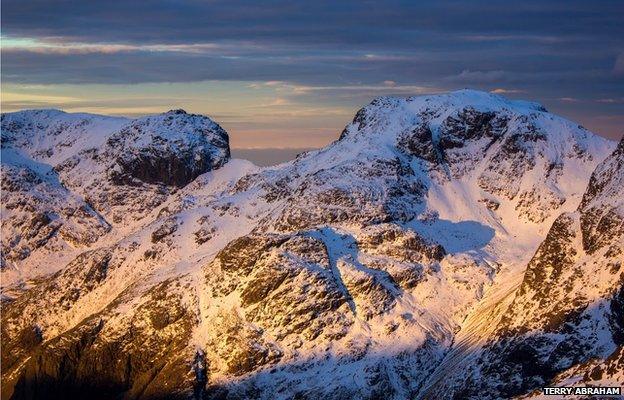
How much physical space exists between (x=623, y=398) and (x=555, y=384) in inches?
539

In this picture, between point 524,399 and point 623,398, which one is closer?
point 623,398

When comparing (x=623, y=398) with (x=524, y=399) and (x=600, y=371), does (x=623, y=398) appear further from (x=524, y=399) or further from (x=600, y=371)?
(x=524, y=399)

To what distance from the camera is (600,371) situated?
429ft

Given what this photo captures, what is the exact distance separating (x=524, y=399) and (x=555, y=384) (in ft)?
15.7

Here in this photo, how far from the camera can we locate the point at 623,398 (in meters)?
123

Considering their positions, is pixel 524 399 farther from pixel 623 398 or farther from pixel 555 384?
pixel 623 398

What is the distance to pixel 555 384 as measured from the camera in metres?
136

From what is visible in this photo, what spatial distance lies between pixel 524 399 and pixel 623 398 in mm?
17830

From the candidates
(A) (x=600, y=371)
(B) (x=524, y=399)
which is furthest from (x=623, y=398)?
(B) (x=524, y=399)

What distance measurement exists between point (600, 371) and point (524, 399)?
11686 mm

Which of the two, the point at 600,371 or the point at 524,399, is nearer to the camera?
the point at 600,371

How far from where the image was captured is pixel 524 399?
139250mm

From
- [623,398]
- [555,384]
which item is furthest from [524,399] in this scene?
[623,398]
